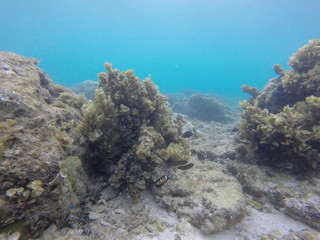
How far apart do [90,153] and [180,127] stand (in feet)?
10.4

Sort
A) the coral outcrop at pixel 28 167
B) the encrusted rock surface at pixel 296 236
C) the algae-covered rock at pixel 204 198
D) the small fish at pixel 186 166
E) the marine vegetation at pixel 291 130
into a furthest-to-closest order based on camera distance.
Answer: the small fish at pixel 186 166 < the marine vegetation at pixel 291 130 < the algae-covered rock at pixel 204 198 < the encrusted rock surface at pixel 296 236 < the coral outcrop at pixel 28 167

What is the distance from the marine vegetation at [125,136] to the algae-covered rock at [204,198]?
513mm

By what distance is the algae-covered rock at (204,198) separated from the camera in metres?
Answer: 3.18

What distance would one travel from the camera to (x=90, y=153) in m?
4.00

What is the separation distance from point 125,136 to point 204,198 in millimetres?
2416

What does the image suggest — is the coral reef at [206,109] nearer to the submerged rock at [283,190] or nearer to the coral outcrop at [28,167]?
the submerged rock at [283,190]

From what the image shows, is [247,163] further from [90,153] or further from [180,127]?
[90,153]

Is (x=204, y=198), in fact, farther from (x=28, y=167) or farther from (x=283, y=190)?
(x=28, y=167)

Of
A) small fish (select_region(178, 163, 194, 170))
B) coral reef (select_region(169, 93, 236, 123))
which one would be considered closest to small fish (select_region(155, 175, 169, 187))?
small fish (select_region(178, 163, 194, 170))

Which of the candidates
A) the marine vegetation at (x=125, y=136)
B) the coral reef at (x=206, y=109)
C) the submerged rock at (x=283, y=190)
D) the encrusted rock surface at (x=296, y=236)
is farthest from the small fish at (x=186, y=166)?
the coral reef at (x=206, y=109)

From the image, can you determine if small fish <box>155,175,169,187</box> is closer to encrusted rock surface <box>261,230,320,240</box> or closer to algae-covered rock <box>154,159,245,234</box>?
algae-covered rock <box>154,159,245,234</box>

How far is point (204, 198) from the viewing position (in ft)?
11.5

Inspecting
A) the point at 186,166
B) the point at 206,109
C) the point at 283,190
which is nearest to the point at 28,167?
the point at 186,166

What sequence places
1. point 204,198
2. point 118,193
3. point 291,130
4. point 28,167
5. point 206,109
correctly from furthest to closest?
point 206,109 → point 291,130 → point 118,193 → point 204,198 → point 28,167
